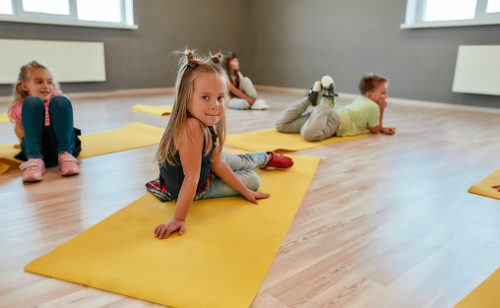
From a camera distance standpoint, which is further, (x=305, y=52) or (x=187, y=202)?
(x=305, y=52)

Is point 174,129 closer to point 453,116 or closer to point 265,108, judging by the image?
point 265,108

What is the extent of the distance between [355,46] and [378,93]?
8.16ft

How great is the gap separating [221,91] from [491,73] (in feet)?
11.9

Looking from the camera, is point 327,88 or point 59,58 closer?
point 327,88

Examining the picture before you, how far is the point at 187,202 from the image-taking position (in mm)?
1108

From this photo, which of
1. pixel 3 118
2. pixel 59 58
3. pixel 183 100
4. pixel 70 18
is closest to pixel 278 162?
pixel 183 100

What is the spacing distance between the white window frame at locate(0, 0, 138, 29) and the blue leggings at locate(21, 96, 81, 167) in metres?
2.90

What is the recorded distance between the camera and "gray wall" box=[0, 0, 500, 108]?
4117 millimetres

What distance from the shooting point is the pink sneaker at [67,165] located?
1.60m

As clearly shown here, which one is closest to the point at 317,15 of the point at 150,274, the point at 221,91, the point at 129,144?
the point at 129,144

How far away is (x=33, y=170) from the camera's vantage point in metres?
1.54

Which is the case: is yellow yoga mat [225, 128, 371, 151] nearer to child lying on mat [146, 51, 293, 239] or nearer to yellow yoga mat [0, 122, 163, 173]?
yellow yoga mat [0, 122, 163, 173]

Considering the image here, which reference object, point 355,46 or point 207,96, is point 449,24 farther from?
point 207,96

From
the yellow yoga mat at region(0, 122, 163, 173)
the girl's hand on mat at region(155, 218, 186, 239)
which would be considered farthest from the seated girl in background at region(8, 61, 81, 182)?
the girl's hand on mat at region(155, 218, 186, 239)
